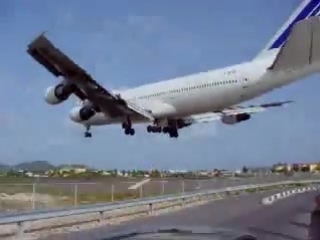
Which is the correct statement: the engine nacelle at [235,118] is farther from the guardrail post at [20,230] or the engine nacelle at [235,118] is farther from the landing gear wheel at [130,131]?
the guardrail post at [20,230]

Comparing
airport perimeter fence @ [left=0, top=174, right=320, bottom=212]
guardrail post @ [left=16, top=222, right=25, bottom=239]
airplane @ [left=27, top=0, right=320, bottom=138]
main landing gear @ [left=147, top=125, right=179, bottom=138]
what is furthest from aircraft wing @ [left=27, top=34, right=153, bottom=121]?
guardrail post @ [left=16, top=222, right=25, bottom=239]

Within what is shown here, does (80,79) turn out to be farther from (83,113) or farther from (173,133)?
(173,133)

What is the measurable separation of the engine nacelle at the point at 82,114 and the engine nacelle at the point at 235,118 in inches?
337

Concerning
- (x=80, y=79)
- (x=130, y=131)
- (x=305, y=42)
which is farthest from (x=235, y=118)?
(x=80, y=79)

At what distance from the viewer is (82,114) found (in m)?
36.1

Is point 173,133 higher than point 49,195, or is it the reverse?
point 173,133

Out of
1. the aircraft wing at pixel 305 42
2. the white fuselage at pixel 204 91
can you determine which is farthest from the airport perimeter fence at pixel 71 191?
the aircraft wing at pixel 305 42

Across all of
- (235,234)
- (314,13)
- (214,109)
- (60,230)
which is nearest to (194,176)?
(214,109)

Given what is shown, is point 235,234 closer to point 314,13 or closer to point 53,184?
point 53,184

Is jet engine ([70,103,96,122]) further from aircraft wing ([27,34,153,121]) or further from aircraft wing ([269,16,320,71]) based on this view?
aircraft wing ([269,16,320,71])

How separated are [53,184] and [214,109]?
15.1m

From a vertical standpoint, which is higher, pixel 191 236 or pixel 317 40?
pixel 317 40

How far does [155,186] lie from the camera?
3519cm

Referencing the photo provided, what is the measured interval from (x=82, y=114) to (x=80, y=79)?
677cm
